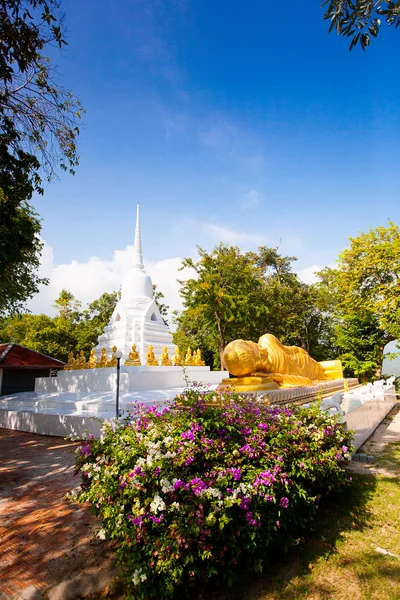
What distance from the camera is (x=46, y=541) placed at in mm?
3605

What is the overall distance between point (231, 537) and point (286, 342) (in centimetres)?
2674

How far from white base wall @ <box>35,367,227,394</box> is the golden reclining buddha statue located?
3.15 metres

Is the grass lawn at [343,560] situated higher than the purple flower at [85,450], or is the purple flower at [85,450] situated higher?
the purple flower at [85,450]

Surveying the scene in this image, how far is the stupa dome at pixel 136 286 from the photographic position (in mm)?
21031

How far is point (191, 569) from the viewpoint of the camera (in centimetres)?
257

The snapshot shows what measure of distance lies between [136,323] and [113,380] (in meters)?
6.97

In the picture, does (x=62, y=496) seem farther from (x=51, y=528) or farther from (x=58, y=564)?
(x=58, y=564)

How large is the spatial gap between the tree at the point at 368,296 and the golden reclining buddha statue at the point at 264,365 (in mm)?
7533

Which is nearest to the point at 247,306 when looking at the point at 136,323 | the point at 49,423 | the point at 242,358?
the point at 136,323

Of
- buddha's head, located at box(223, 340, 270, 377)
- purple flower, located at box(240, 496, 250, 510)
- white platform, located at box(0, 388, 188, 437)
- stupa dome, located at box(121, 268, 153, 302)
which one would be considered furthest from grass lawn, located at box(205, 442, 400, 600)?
stupa dome, located at box(121, 268, 153, 302)

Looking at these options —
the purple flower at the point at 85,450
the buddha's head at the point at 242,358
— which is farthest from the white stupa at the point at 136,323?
the purple flower at the point at 85,450

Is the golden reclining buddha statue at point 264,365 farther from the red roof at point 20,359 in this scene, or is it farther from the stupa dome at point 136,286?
the stupa dome at point 136,286

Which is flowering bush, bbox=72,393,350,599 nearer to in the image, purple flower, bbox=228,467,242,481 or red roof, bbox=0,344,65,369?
purple flower, bbox=228,467,242,481

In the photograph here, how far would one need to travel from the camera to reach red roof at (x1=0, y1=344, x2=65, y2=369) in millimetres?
15023
